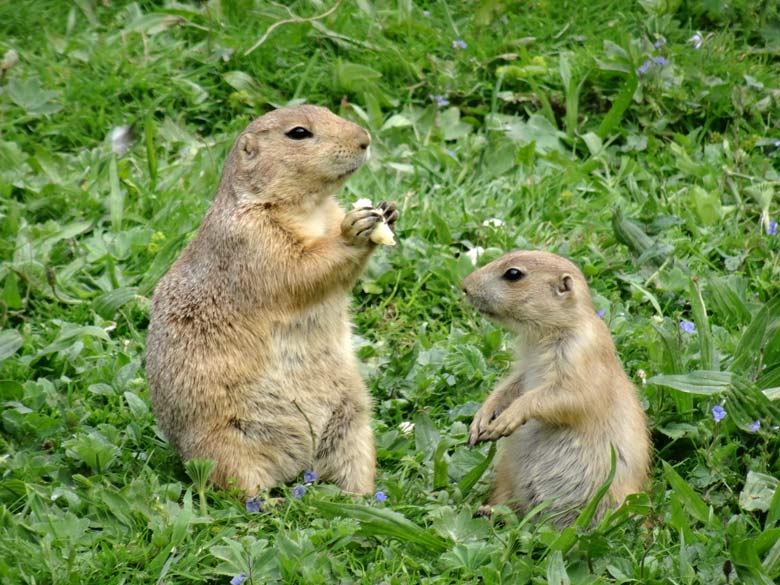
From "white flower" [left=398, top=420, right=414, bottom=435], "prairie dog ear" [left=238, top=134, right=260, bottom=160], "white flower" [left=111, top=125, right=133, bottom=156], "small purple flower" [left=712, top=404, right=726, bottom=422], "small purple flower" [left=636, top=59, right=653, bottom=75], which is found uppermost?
"prairie dog ear" [left=238, top=134, right=260, bottom=160]

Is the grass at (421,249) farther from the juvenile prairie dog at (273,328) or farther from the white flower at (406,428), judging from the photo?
the juvenile prairie dog at (273,328)

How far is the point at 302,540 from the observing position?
4188 millimetres

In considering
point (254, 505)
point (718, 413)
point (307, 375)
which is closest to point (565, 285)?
point (718, 413)

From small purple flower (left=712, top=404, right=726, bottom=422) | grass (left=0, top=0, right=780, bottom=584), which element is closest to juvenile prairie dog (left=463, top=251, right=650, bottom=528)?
grass (left=0, top=0, right=780, bottom=584)

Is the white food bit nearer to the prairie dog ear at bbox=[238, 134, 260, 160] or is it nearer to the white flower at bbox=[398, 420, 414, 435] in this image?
the prairie dog ear at bbox=[238, 134, 260, 160]

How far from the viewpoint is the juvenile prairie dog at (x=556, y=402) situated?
14.4 feet

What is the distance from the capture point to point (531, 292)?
15.1 ft

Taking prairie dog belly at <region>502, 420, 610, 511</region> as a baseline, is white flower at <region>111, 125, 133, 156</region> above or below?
below

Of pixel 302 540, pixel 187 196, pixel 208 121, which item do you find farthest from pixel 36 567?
pixel 208 121

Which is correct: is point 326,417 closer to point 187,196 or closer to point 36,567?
point 36,567

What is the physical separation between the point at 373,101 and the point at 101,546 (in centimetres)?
335

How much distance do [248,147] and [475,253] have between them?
1479 mm

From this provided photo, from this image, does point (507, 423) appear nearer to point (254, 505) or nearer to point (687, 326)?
point (254, 505)

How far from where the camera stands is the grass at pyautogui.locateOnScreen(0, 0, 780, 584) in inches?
167
